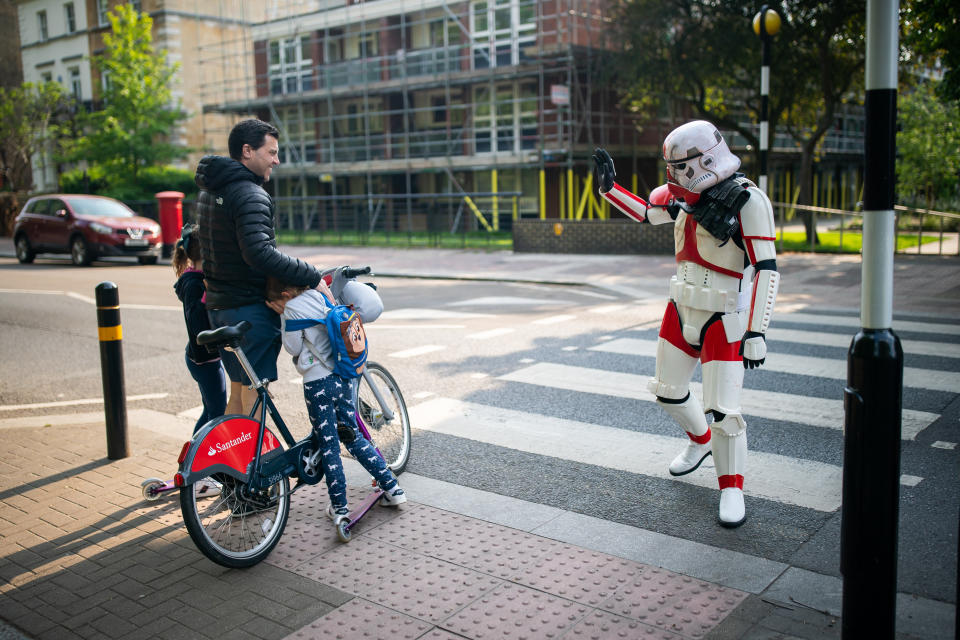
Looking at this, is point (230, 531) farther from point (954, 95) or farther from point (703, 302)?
point (954, 95)

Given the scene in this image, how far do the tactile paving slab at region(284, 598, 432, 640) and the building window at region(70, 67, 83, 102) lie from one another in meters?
48.0

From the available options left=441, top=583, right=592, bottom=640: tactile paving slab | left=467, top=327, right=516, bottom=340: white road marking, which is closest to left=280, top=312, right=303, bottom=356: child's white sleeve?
left=441, top=583, right=592, bottom=640: tactile paving slab

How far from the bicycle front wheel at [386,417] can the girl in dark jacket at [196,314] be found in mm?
886

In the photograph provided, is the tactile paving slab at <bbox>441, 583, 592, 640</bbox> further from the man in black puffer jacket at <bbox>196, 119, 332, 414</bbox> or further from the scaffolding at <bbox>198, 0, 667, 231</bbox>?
the scaffolding at <bbox>198, 0, 667, 231</bbox>

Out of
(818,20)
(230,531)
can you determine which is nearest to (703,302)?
(230,531)

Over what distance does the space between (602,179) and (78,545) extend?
11.0ft

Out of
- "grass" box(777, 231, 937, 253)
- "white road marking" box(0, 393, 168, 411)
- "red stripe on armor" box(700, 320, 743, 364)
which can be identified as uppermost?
"red stripe on armor" box(700, 320, 743, 364)

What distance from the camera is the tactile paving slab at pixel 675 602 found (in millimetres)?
3227

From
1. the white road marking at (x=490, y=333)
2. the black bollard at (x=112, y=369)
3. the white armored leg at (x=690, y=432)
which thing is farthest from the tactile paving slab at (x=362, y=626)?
the white road marking at (x=490, y=333)

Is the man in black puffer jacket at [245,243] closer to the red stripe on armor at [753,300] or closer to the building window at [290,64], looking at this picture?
the red stripe on armor at [753,300]

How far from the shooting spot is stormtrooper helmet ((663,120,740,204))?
4.18 m

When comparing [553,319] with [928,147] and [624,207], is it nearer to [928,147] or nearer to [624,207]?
[624,207]

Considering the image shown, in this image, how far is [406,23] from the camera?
1351 inches

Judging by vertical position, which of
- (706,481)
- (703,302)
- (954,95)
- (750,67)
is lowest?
(706,481)
